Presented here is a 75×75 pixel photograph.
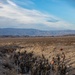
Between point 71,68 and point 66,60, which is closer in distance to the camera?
point 71,68

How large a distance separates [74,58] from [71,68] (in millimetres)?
4573

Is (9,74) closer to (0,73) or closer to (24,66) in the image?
(0,73)

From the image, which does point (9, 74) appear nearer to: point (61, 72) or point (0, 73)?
point (0, 73)

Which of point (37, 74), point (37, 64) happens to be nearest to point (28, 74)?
point (37, 64)

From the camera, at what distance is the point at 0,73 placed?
72.0ft

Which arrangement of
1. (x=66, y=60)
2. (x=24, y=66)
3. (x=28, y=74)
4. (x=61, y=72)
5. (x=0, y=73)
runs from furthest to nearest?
(x=66, y=60) → (x=24, y=66) → (x=28, y=74) → (x=61, y=72) → (x=0, y=73)

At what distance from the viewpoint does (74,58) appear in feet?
105

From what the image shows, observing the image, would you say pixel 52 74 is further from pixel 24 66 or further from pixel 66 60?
pixel 66 60

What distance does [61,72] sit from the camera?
23.9m

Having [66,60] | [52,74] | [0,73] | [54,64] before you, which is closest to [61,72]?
[52,74]

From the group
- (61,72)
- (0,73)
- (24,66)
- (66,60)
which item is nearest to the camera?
(0,73)

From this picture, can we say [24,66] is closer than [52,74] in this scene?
No

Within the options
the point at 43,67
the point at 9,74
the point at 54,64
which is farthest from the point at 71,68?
the point at 9,74

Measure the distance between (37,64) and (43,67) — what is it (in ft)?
1.93
